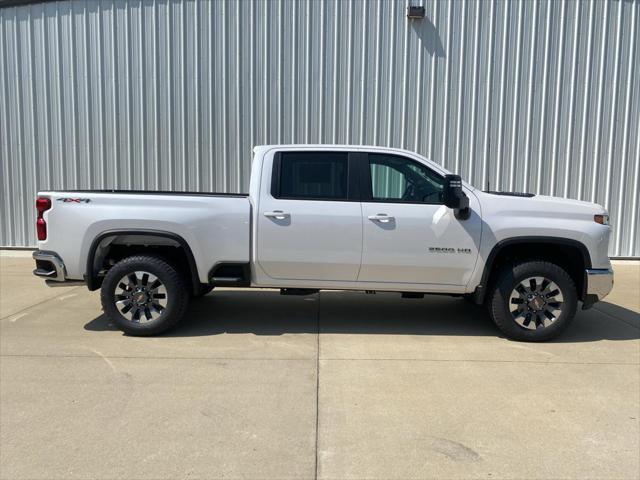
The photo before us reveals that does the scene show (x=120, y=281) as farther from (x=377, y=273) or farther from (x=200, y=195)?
(x=377, y=273)

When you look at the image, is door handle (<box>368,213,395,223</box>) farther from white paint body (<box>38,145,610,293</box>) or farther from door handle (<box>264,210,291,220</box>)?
door handle (<box>264,210,291,220</box>)

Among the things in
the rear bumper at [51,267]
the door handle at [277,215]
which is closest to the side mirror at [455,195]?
the door handle at [277,215]

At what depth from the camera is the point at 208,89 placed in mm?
10133

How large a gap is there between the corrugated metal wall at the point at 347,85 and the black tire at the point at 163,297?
507cm

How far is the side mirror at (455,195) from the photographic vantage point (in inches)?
196

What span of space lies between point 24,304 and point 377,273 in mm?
4642

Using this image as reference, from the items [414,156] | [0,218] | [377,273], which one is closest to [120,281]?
[377,273]

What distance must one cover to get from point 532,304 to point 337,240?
2067mm

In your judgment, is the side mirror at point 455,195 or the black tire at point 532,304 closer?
the side mirror at point 455,195

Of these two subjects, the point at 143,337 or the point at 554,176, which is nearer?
the point at 143,337

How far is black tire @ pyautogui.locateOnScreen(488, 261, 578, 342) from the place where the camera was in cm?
532

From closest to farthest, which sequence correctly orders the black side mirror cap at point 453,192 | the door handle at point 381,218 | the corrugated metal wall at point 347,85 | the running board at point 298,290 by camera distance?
the black side mirror cap at point 453,192
the door handle at point 381,218
the running board at point 298,290
the corrugated metal wall at point 347,85

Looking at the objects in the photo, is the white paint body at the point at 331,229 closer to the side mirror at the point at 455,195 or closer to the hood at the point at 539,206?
the hood at the point at 539,206

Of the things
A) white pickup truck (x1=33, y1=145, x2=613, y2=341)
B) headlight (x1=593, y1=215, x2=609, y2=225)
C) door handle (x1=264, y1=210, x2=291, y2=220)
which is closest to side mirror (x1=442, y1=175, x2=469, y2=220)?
white pickup truck (x1=33, y1=145, x2=613, y2=341)
